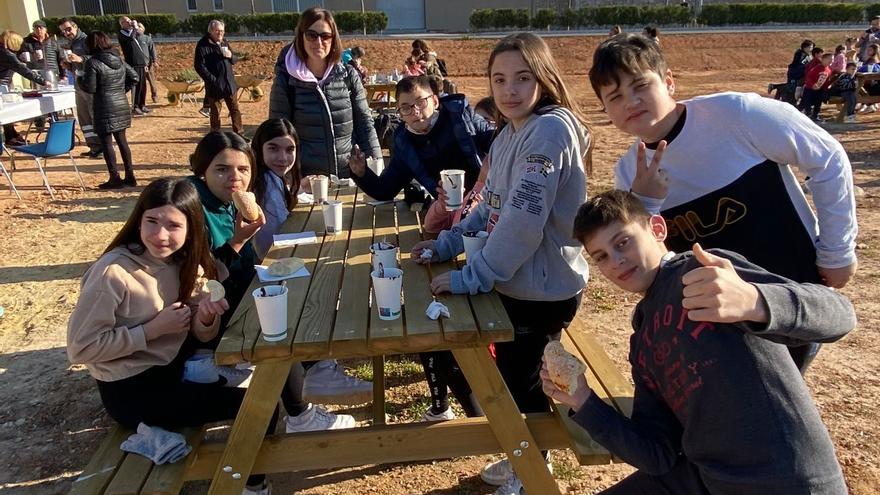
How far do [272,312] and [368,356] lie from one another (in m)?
0.40

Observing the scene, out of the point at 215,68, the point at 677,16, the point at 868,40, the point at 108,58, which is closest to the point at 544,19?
the point at 677,16

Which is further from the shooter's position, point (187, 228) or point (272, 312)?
point (187, 228)

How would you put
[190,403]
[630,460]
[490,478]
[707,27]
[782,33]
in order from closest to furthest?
[630,460] → [190,403] → [490,478] → [782,33] → [707,27]

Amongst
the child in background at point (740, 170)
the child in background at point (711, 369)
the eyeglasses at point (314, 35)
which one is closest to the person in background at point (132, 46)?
the eyeglasses at point (314, 35)

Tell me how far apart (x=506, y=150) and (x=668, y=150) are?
0.59m

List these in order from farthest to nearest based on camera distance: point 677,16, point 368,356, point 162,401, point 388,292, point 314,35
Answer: point 677,16 < point 314,35 < point 162,401 < point 368,356 < point 388,292

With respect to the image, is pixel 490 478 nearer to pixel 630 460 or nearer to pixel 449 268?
pixel 449 268

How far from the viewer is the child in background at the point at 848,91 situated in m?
12.2

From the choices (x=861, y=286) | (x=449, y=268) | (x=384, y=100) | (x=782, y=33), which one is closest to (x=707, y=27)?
(x=782, y=33)

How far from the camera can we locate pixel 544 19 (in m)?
31.0

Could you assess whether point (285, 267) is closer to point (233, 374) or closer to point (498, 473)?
point (233, 374)

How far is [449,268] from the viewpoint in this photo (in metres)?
2.67

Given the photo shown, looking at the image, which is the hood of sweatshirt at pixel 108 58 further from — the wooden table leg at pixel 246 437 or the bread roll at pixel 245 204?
the wooden table leg at pixel 246 437

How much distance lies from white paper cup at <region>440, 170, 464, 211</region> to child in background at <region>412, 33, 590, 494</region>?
13.1 inches
